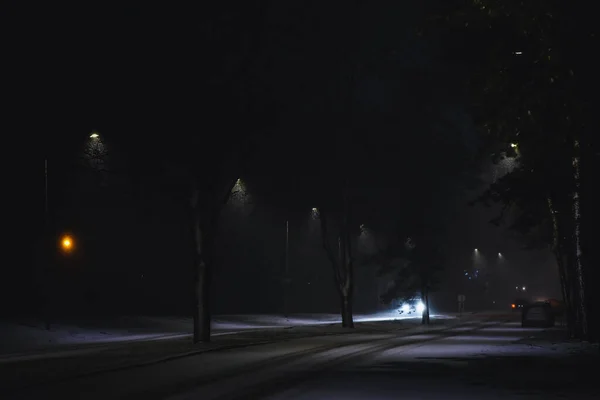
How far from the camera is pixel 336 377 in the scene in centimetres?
1997

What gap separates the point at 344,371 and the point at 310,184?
5664 centimetres

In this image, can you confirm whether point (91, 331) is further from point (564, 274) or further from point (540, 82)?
point (540, 82)

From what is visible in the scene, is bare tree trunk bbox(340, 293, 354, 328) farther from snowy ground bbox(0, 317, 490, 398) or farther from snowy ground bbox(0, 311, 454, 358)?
snowy ground bbox(0, 317, 490, 398)

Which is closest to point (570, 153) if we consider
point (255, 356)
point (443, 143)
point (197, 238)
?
point (255, 356)

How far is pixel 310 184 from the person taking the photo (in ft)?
256

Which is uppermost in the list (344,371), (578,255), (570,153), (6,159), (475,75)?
(6,159)

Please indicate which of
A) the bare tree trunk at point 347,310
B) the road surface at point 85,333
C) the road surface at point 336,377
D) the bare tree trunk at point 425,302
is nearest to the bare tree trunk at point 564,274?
the road surface at point 336,377

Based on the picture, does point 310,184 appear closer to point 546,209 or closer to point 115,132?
point 115,132

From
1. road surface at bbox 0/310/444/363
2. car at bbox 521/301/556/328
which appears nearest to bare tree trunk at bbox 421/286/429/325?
car at bbox 521/301/556/328

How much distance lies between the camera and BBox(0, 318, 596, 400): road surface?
16.7m

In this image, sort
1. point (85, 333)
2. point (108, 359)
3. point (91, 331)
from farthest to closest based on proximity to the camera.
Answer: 1. point (91, 331)
2. point (85, 333)
3. point (108, 359)

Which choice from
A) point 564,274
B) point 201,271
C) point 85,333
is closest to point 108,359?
point 201,271

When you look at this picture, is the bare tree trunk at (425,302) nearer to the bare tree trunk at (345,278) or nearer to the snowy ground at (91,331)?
the snowy ground at (91,331)

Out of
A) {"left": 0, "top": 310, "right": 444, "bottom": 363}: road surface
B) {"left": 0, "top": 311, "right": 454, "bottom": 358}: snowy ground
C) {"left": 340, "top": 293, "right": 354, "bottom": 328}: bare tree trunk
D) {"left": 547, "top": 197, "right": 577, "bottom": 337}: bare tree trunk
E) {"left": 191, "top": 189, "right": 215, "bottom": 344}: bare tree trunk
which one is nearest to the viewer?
{"left": 0, "top": 310, "right": 444, "bottom": 363}: road surface
